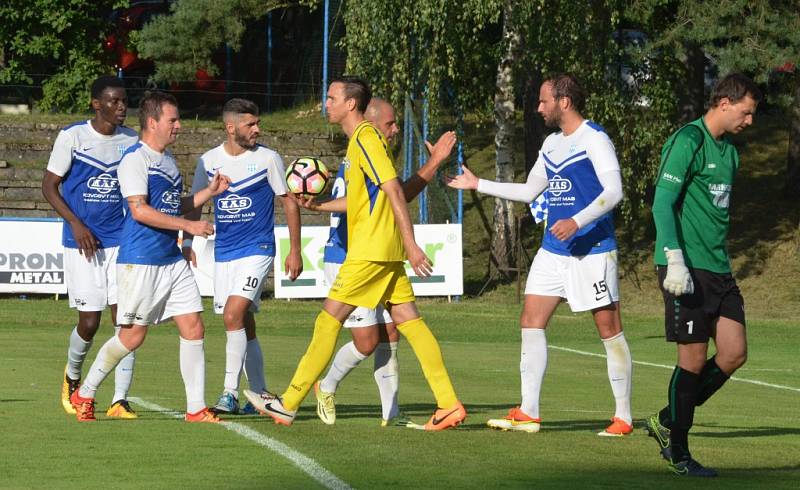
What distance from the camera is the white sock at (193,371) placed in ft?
31.7

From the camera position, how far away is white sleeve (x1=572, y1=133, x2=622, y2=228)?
894cm

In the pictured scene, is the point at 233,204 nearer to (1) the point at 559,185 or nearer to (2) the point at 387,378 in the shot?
(2) the point at 387,378

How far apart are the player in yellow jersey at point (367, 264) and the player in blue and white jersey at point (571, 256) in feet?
2.16

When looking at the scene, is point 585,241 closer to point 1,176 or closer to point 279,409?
point 279,409

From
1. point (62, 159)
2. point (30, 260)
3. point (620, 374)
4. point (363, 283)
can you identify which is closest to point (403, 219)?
point (363, 283)

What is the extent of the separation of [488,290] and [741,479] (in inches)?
811

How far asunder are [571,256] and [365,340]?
4.97ft

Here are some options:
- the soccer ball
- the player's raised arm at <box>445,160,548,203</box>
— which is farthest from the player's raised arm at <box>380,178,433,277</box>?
the soccer ball

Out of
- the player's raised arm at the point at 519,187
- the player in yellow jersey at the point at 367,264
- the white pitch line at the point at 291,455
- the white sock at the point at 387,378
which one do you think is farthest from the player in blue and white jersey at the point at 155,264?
the player's raised arm at the point at 519,187

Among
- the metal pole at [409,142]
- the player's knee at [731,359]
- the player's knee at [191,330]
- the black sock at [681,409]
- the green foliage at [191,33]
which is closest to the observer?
the black sock at [681,409]

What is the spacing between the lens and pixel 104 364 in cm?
994

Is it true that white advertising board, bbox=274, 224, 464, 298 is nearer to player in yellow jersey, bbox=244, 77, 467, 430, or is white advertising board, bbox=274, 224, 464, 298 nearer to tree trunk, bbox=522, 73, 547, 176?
tree trunk, bbox=522, 73, 547, 176

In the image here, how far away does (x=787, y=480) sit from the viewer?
7762mm

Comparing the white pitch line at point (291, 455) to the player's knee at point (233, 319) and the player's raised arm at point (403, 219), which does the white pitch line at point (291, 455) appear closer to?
the player's knee at point (233, 319)
